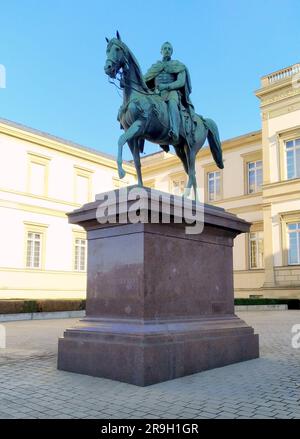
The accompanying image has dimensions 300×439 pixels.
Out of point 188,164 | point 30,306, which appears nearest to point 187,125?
point 188,164

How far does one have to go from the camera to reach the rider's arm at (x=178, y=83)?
24.1ft

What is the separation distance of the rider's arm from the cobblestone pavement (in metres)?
Answer: 4.34

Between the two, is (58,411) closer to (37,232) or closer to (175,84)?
(175,84)

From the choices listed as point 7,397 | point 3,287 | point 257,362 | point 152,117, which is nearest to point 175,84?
point 152,117

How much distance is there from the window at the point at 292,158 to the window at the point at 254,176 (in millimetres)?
3855

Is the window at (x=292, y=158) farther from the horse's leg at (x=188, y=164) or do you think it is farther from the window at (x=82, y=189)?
the horse's leg at (x=188, y=164)

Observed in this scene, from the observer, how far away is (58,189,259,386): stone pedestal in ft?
17.5

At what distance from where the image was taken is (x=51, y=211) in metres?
31.3

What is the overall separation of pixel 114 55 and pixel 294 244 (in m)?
21.4

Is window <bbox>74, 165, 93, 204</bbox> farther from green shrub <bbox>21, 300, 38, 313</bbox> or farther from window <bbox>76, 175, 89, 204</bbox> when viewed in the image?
green shrub <bbox>21, 300, 38, 313</bbox>

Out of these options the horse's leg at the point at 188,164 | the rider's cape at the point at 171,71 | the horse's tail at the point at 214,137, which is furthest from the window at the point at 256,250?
the rider's cape at the point at 171,71

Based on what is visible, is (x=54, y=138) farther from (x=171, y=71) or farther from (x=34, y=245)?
(x=171, y=71)

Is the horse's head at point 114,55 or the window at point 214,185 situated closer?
the horse's head at point 114,55

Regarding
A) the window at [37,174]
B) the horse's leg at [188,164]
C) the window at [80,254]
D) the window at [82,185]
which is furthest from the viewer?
the window at [82,185]
